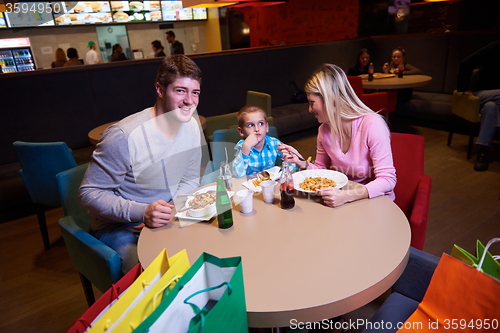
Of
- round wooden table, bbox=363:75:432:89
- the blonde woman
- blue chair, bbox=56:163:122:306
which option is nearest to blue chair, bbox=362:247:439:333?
the blonde woman

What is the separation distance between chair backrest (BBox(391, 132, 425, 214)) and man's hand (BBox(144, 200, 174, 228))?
1312mm

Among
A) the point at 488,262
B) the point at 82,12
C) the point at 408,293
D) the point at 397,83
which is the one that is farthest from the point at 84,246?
the point at 82,12

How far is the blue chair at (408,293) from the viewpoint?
121cm

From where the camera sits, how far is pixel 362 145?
1816 mm

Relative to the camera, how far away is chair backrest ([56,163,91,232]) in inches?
69.2

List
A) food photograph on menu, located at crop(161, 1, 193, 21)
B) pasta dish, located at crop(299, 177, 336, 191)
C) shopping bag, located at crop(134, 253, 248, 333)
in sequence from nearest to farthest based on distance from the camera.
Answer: shopping bag, located at crop(134, 253, 248, 333), pasta dish, located at crop(299, 177, 336, 191), food photograph on menu, located at crop(161, 1, 193, 21)

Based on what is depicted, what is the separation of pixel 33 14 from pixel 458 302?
904cm

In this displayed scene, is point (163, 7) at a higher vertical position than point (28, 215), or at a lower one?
higher

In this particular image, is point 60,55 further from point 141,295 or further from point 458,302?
point 458,302

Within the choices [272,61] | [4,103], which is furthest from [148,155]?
[272,61]

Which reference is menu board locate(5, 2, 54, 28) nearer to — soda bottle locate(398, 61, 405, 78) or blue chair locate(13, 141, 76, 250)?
blue chair locate(13, 141, 76, 250)

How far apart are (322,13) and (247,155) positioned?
7.19m

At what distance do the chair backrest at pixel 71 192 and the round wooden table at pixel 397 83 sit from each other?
4.01 m

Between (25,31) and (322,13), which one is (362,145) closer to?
(322,13)
